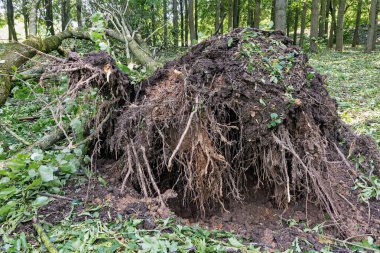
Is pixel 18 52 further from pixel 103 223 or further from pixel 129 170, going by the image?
pixel 103 223

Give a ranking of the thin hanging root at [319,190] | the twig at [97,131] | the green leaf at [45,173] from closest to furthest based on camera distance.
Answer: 1. the green leaf at [45,173]
2. the thin hanging root at [319,190]
3. the twig at [97,131]

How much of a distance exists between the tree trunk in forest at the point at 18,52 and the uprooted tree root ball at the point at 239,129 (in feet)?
5.27

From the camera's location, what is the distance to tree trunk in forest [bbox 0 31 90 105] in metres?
4.20

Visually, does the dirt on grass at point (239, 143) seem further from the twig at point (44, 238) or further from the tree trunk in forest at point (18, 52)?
the tree trunk in forest at point (18, 52)

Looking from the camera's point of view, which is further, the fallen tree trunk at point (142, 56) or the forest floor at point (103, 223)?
the fallen tree trunk at point (142, 56)

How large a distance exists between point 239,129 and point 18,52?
12.3 feet

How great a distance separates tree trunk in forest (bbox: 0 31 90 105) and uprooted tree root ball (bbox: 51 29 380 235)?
5.27 feet

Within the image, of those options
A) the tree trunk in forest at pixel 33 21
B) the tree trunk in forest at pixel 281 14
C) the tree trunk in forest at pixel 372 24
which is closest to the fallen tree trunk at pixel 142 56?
the tree trunk in forest at pixel 33 21

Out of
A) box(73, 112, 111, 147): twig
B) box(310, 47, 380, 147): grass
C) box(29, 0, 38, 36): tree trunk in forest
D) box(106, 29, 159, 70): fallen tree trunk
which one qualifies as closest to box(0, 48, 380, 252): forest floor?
box(73, 112, 111, 147): twig

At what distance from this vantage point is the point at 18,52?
468cm

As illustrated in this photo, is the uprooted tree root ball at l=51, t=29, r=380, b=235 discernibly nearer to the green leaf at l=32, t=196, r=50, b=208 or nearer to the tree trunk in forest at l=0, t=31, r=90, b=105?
the green leaf at l=32, t=196, r=50, b=208

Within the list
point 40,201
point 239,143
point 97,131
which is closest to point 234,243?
point 239,143

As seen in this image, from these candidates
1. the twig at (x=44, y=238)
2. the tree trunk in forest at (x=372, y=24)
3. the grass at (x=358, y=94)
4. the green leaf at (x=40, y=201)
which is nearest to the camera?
the twig at (x=44, y=238)

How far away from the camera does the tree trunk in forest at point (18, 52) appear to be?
13.8 ft
